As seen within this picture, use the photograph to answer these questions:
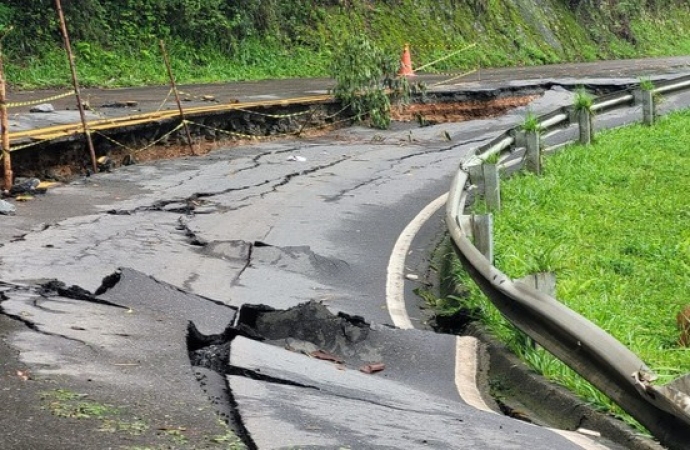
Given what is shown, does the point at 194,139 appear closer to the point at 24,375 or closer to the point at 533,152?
the point at 533,152

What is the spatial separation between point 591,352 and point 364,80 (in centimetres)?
1776

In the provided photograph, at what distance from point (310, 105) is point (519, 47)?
62.8ft

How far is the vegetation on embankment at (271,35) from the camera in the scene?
2694 centimetres

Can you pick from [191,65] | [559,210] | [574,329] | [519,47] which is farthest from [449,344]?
[519,47]

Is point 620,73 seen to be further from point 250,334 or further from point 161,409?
point 161,409

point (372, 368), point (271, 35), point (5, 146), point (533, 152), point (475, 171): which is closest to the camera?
point (372, 368)

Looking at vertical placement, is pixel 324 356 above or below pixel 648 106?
above

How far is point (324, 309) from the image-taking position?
26.4 feet

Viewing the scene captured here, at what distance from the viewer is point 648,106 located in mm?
19953

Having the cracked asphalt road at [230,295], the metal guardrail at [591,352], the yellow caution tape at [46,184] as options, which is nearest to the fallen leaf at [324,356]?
the cracked asphalt road at [230,295]

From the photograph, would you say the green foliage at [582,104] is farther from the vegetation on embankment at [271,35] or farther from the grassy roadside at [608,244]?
the vegetation on embankment at [271,35]

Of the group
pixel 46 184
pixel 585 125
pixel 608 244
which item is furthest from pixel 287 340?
pixel 585 125

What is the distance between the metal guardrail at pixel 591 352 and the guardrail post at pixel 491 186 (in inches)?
134

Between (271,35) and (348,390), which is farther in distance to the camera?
(271,35)
